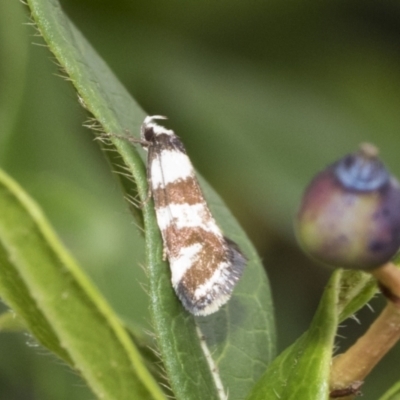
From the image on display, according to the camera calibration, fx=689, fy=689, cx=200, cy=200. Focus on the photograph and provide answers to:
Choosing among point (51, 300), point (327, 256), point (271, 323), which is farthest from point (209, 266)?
point (327, 256)

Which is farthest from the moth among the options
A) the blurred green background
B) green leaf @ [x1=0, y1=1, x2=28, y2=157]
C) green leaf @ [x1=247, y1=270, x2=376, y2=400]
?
green leaf @ [x1=0, y1=1, x2=28, y2=157]

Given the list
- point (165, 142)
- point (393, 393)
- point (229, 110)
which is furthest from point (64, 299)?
point (229, 110)

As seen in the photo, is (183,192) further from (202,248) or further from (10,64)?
(10,64)

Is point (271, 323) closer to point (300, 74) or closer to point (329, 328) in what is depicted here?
point (329, 328)

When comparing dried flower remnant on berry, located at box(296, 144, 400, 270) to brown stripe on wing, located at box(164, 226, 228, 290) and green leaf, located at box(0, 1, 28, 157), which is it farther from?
green leaf, located at box(0, 1, 28, 157)

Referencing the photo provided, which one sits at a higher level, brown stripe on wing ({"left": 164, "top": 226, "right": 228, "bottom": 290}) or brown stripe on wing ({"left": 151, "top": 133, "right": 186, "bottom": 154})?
brown stripe on wing ({"left": 151, "top": 133, "right": 186, "bottom": 154})

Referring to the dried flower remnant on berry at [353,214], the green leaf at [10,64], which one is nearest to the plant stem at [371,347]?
the dried flower remnant on berry at [353,214]

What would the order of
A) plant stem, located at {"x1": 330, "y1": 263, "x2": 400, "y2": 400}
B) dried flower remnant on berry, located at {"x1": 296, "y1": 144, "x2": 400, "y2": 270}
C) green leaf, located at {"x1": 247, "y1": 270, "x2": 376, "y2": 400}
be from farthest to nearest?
green leaf, located at {"x1": 247, "y1": 270, "x2": 376, "y2": 400}, plant stem, located at {"x1": 330, "y1": 263, "x2": 400, "y2": 400}, dried flower remnant on berry, located at {"x1": 296, "y1": 144, "x2": 400, "y2": 270}
